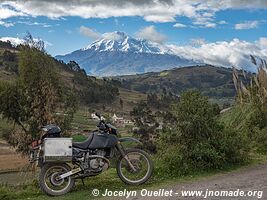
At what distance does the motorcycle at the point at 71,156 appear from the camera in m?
7.74

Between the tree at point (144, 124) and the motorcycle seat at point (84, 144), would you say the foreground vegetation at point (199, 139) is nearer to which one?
the motorcycle seat at point (84, 144)

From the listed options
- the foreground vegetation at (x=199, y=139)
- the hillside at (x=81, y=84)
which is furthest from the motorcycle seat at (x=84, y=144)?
the hillside at (x=81, y=84)

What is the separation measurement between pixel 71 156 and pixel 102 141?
650mm

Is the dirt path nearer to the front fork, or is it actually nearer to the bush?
the bush

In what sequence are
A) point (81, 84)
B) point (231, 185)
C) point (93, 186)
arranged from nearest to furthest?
point (231, 185)
point (93, 186)
point (81, 84)

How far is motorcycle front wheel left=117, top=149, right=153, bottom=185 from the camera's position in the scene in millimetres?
Result: 8258

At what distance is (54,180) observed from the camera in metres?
7.85

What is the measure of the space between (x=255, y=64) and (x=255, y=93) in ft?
4.09

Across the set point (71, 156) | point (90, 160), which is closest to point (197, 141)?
point (90, 160)

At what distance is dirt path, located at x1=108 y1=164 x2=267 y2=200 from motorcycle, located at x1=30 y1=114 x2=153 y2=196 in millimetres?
916

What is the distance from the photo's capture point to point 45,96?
13023mm

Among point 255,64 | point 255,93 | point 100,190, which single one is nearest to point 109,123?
point 100,190

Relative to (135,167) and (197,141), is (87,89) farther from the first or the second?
(135,167)

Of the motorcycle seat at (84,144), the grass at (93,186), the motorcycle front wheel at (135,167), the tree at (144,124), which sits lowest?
the tree at (144,124)
